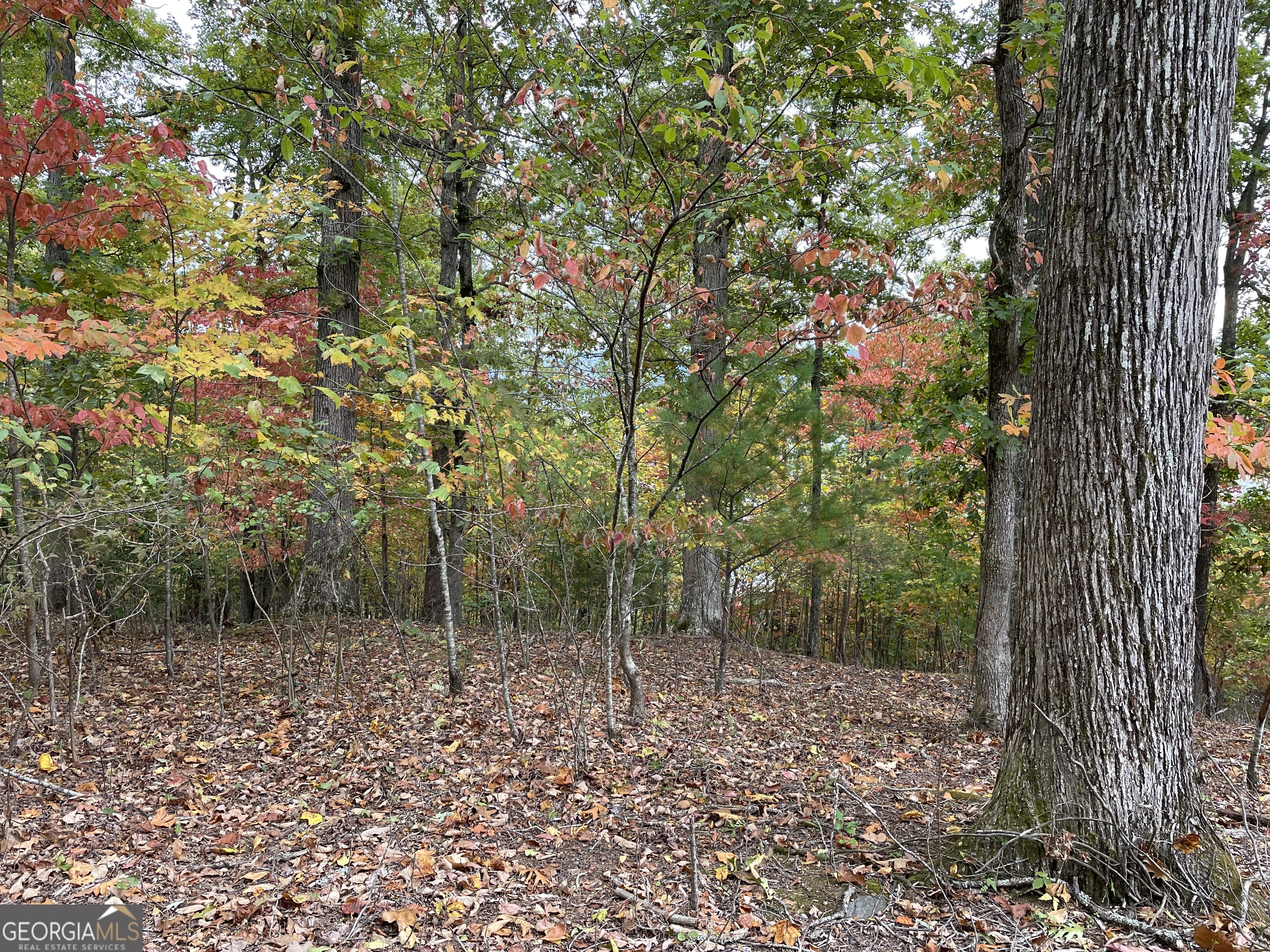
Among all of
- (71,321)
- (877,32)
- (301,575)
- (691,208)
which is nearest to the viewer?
(691,208)

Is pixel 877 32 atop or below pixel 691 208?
atop

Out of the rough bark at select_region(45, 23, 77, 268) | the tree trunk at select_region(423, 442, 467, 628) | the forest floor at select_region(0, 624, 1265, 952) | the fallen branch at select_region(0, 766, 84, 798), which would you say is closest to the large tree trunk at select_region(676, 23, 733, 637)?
the forest floor at select_region(0, 624, 1265, 952)

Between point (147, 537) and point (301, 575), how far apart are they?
111cm

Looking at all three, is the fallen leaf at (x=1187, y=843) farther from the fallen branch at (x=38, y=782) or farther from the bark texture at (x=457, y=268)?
the fallen branch at (x=38, y=782)

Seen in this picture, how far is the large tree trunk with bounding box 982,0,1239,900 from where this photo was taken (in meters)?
2.49

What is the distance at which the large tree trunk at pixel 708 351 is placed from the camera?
12.4 feet

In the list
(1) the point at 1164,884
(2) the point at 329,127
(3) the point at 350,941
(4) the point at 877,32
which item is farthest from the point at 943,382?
(3) the point at 350,941

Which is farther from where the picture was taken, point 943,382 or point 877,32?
point 943,382

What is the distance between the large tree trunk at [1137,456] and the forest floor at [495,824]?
0.27 meters

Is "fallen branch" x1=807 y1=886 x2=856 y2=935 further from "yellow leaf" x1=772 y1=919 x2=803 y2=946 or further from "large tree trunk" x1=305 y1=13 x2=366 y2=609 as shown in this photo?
"large tree trunk" x1=305 y1=13 x2=366 y2=609

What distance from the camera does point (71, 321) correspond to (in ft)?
11.9

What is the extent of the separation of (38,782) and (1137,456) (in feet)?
16.8

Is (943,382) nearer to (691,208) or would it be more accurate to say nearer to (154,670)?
(691,208)

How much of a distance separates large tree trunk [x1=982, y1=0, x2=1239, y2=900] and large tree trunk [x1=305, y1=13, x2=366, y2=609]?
16.0 ft
